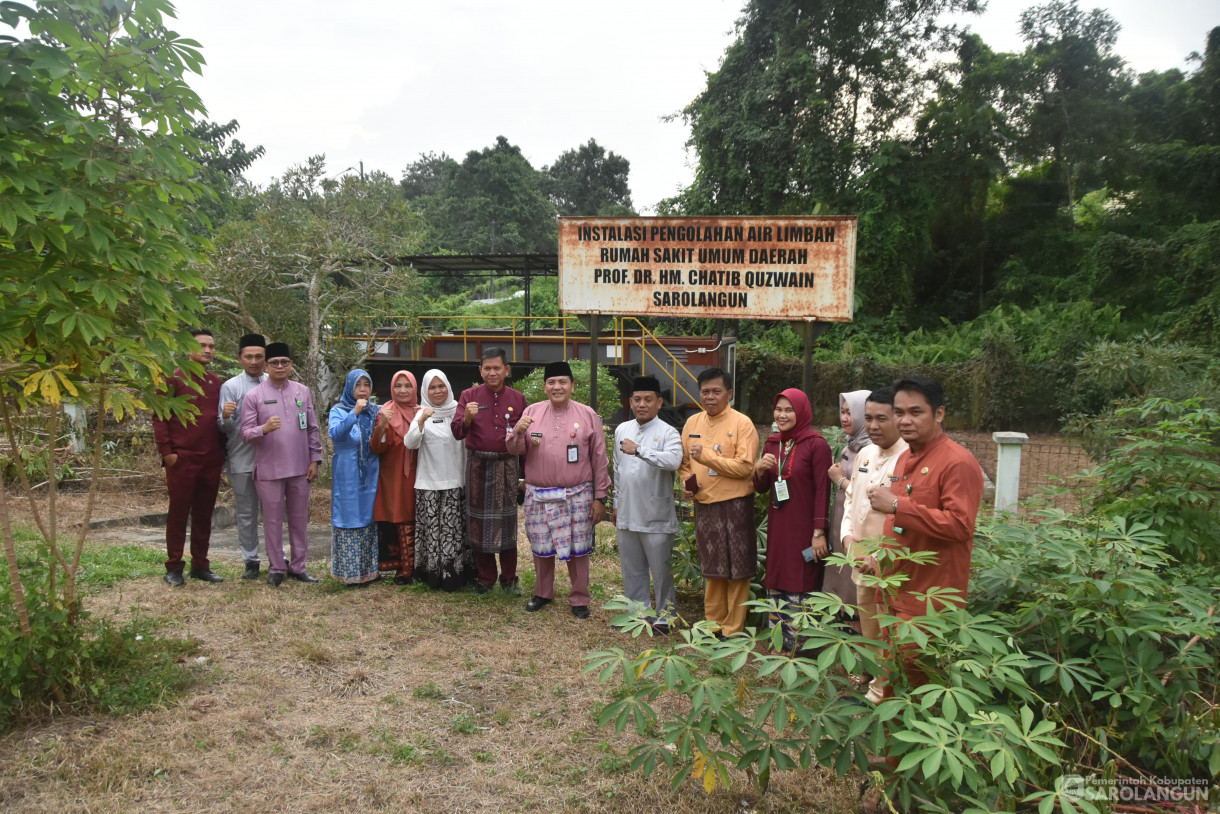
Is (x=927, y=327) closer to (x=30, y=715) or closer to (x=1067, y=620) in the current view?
(x=1067, y=620)

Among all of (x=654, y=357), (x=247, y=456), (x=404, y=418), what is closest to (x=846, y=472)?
(x=404, y=418)

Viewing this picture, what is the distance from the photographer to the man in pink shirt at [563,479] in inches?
193

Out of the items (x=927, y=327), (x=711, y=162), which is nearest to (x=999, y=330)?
(x=927, y=327)

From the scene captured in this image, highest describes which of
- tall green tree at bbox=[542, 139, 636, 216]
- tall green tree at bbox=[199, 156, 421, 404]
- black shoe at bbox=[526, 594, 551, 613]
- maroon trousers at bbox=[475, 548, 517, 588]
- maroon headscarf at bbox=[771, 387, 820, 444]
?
tall green tree at bbox=[542, 139, 636, 216]

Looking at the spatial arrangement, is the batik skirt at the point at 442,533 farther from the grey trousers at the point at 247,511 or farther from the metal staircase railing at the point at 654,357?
the metal staircase railing at the point at 654,357

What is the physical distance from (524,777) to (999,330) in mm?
16154

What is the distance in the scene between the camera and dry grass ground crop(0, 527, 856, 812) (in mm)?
2863

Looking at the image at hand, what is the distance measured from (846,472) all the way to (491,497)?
2.29 metres

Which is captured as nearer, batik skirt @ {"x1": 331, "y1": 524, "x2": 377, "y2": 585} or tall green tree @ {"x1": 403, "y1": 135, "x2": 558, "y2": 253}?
batik skirt @ {"x1": 331, "y1": 524, "x2": 377, "y2": 585}

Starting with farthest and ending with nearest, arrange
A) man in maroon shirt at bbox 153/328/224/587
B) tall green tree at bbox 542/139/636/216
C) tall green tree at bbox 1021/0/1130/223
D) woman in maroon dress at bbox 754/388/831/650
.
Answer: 1. tall green tree at bbox 542/139/636/216
2. tall green tree at bbox 1021/0/1130/223
3. man in maroon shirt at bbox 153/328/224/587
4. woman in maroon dress at bbox 754/388/831/650

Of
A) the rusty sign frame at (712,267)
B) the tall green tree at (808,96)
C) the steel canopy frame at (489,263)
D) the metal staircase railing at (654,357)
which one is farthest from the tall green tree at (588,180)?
the rusty sign frame at (712,267)

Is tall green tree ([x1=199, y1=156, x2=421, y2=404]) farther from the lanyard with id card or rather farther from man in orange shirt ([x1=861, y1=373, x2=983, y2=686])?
man in orange shirt ([x1=861, y1=373, x2=983, y2=686])

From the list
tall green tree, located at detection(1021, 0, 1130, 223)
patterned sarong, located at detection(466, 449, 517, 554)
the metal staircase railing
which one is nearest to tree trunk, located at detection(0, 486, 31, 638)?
patterned sarong, located at detection(466, 449, 517, 554)

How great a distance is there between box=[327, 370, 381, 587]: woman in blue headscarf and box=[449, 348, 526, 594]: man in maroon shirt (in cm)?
73
